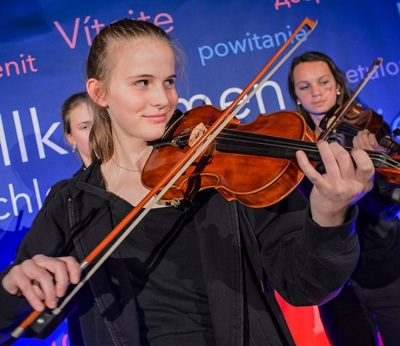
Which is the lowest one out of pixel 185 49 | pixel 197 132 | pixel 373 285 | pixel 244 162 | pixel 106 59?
pixel 373 285

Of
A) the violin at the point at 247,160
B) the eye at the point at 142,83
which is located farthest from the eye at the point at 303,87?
the eye at the point at 142,83

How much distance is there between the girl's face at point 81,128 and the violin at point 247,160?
3.61 ft

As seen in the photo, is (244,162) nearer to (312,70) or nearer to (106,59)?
(106,59)

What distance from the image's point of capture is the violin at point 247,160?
122cm

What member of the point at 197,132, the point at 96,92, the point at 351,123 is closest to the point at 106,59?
the point at 96,92

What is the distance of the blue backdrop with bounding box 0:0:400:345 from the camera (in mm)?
2863

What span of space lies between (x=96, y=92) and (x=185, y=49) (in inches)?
60.4

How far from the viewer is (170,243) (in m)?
1.33

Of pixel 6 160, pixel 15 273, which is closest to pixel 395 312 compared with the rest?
pixel 15 273

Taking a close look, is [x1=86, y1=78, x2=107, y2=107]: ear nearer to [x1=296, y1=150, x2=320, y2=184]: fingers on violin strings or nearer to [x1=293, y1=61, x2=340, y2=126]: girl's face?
[x1=296, y1=150, x2=320, y2=184]: fingers on violin strings

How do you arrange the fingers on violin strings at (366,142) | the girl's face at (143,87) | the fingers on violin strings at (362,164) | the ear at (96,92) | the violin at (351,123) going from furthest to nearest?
the violin at (351,123) → the fingers on violin strings at (366,142) → the ear at (96,92) → the girl's face at (143,87) → the fingers on violin strings at (362,164)

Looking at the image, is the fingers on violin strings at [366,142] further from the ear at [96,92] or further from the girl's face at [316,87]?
the ear at [96,92]

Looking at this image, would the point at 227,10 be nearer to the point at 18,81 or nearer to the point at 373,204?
the point at 18,81

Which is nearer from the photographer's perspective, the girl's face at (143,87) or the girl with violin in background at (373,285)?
the girl's face at (143,87)
